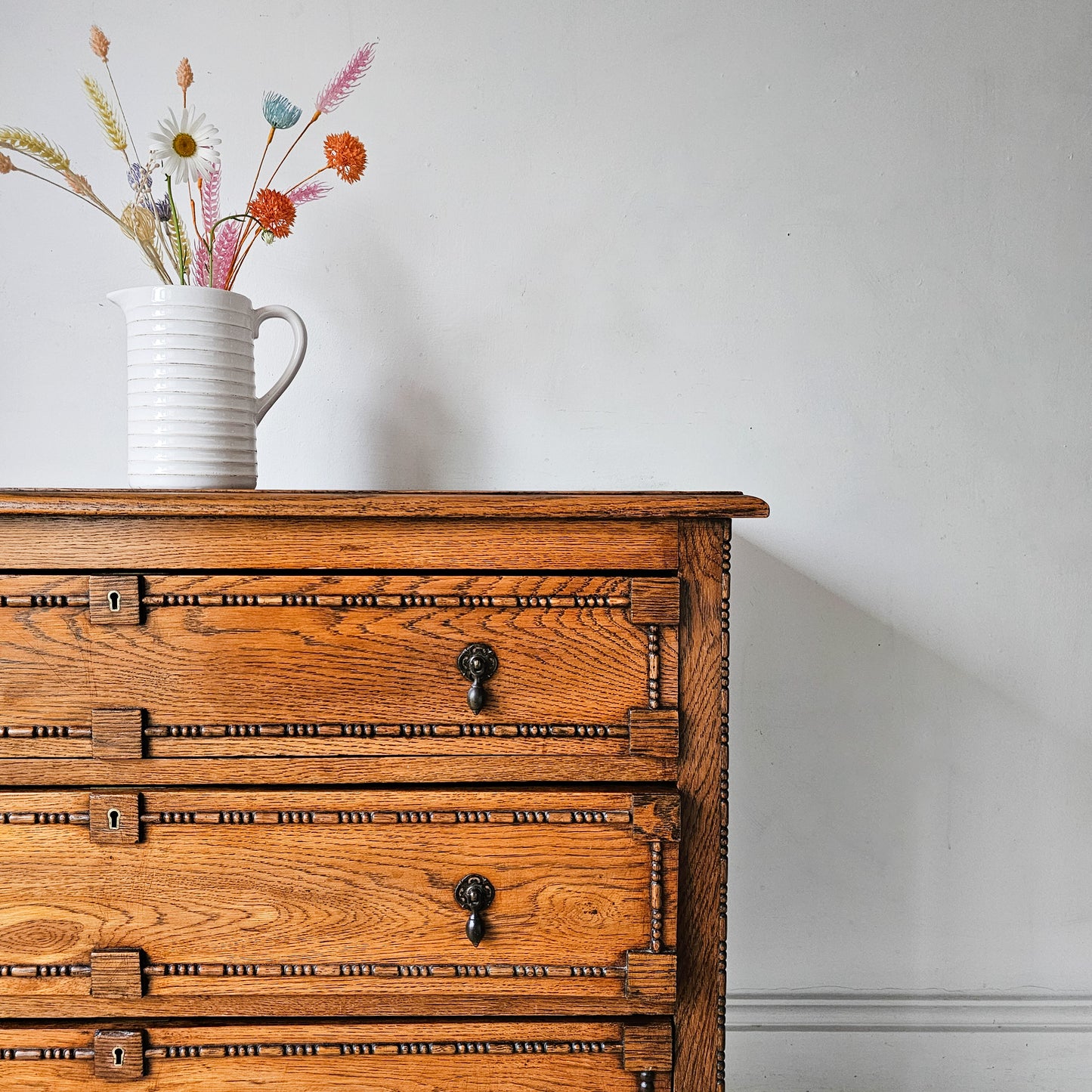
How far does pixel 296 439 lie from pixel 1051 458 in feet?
4.00

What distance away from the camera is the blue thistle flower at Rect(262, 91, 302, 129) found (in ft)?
3.59

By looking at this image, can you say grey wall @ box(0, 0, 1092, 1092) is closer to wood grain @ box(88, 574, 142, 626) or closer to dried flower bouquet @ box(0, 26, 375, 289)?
dried flower bouquet @ box(0, 26, 375, 289)

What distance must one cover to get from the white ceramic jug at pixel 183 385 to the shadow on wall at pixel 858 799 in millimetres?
826

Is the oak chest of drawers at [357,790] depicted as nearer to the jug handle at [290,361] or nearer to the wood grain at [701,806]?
the wood grain at [701,806]

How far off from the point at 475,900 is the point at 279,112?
0.94 metres

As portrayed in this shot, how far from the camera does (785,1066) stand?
1.48 m

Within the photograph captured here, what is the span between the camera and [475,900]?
2.95 ft

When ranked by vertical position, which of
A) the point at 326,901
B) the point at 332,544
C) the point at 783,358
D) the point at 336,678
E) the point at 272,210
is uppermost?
the point at 272,210

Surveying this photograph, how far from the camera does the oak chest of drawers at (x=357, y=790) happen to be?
895mm

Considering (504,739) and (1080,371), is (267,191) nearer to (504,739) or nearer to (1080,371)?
(504,739)

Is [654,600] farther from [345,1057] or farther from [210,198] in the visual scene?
[210,198]

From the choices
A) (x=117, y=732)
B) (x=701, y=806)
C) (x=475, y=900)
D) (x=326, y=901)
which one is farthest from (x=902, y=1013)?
(x=117, y=732)

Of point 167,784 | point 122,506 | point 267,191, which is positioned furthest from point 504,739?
point 267,191

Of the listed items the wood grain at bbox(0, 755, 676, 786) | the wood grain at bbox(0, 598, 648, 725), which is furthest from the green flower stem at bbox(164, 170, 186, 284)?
the wood grain at bbox(0, 755, 676, 786)
